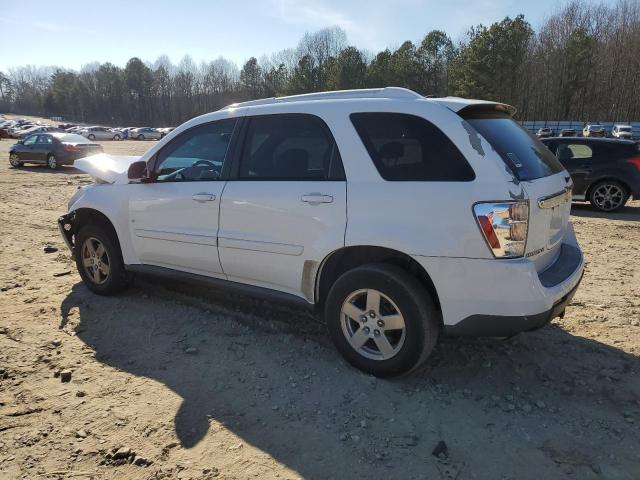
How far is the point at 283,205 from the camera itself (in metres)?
3.48

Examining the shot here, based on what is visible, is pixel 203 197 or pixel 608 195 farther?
pixel 608 195

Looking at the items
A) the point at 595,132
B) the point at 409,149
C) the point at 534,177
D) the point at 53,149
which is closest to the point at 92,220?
the point at 409,149

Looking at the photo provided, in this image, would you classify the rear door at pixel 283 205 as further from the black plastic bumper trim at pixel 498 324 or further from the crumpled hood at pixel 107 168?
the crumpled hood at pixel 107 168

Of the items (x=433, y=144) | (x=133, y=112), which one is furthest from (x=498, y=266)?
(x=133, y=112)

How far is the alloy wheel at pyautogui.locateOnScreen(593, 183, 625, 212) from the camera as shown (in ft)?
33.5

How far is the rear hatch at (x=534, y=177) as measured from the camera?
289 centimetres

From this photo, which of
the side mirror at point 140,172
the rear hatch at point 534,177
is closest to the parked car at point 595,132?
the rear hatch at point 534,177

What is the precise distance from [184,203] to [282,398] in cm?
189

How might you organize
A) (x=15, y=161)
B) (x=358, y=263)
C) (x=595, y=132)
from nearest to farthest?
(x=358, y=263), (x=15, y=161), (x=595, y=132)

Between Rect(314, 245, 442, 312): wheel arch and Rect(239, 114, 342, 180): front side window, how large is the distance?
55 centimetres

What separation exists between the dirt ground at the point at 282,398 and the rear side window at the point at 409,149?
4.77ft

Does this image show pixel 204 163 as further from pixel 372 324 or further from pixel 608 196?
pixel 608 196

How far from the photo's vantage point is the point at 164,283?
536 cm

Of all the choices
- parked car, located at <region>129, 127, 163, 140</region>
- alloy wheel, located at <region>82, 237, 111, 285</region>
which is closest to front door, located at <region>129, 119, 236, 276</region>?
alloy wheel, located at <region>82, 237, 111, 285</region>
